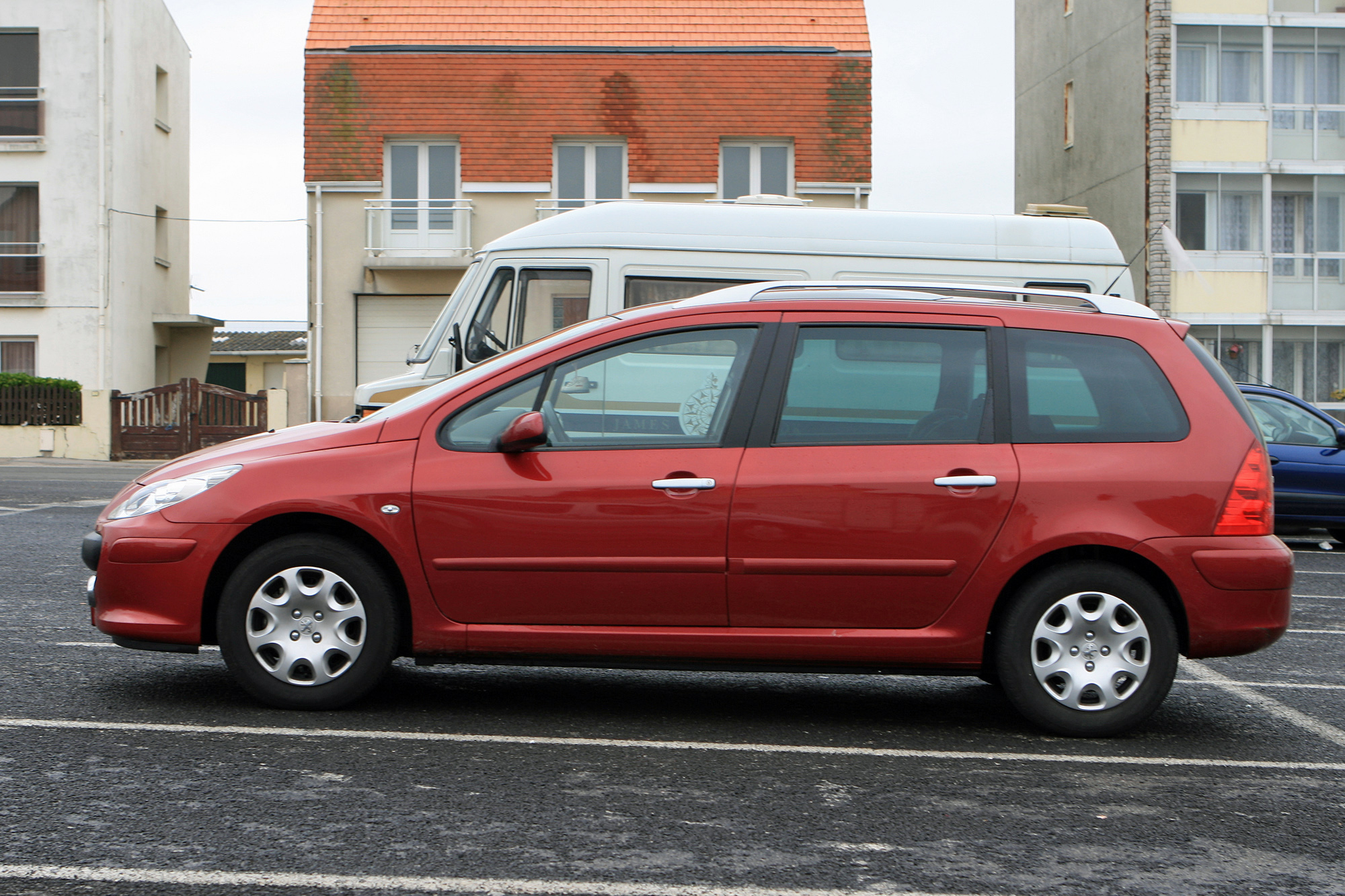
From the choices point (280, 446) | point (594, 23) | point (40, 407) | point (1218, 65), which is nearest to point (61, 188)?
point (40, 407)

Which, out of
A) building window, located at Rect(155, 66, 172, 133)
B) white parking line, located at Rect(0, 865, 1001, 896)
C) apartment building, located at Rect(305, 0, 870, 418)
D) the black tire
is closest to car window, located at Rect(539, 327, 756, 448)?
the black tire

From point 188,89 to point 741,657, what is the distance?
35.6m

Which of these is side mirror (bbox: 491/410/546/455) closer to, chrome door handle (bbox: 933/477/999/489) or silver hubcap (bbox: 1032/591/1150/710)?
chrome door handle (bbox: 933/477/999/489)

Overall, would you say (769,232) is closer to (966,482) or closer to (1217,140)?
(966,482)

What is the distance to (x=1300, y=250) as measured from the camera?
2819 centimetres

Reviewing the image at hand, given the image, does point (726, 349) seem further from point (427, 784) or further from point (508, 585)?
point (427, 784)

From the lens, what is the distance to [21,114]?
30.0 meters

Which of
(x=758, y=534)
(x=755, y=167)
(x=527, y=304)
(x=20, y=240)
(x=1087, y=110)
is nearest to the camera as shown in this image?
(x=758, y=534)

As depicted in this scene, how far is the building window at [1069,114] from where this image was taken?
31703mm

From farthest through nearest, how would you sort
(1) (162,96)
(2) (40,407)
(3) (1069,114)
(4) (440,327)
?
(1) (162,96), (3) (1069,114), (2) (40,407), (4) (440,327)

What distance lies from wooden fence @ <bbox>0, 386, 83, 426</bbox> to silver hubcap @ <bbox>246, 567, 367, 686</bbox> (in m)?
25.1

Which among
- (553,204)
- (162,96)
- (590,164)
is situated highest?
(162,96)

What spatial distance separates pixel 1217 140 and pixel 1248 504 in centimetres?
2502

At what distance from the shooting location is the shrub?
28.0 meters
